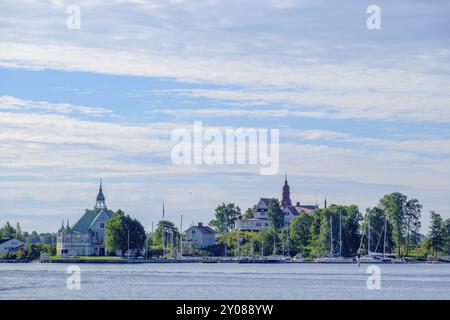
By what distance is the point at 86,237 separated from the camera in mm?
159125

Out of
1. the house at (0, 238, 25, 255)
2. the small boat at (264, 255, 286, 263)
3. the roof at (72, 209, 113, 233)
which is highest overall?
the roof at (72, 209, 113, 233)

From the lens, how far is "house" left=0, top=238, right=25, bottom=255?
6737 inches

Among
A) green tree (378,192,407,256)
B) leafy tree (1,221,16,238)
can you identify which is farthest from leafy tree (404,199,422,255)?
leafy tree (1,221,16,238)

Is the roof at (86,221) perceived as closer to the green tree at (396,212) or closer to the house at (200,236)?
the house at (200,236)

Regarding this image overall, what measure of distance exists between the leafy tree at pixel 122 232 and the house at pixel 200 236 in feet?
131

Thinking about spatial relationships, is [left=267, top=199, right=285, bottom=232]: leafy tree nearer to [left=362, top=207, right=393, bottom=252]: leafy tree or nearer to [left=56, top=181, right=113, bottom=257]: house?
[left=362, top=207, right=393, bottom=252]: leafy tree

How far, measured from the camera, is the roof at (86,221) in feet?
525

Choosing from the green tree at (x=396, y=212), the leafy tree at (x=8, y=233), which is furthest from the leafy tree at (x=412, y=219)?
the leafy tree at (x=8, y=233)

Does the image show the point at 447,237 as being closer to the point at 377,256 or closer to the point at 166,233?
the point at 377,256

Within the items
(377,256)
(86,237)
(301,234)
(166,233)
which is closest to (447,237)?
(377,256)

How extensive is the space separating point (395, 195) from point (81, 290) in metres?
107
